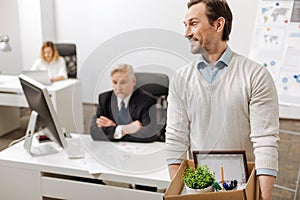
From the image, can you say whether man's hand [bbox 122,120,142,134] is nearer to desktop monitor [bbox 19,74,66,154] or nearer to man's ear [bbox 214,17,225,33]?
desktop monitor [bbox 19,74,66,154]

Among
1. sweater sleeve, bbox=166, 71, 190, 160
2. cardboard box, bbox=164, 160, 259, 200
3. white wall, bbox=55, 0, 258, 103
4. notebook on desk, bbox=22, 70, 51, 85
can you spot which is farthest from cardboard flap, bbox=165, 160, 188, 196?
white wall, bbox=55, 0, 258, 103

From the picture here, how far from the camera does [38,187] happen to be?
6.22 feet

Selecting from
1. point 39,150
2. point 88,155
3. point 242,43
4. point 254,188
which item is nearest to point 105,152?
point 88,155

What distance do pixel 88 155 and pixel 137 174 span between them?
1.25 ft

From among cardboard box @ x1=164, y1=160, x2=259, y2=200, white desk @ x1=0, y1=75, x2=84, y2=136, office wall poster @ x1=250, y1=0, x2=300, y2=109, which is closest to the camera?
cardboard box @ x1=164, y1=160, x2=259, y2=200

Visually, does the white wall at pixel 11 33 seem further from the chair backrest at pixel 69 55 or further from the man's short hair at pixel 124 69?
the man's short hair at pixel 124 69

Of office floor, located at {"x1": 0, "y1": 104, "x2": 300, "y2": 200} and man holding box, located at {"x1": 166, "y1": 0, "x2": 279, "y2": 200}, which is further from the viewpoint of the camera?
office floor, located at {"x1": 0, "y1": 104, "x2": 300, "y2": 200}

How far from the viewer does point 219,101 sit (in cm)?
133

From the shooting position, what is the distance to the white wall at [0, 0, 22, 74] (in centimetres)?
501

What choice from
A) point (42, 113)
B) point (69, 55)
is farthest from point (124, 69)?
point (69, 55)

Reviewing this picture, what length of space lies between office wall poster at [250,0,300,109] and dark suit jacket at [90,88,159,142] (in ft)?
3.58

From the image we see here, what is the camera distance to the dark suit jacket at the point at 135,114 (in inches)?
78.1

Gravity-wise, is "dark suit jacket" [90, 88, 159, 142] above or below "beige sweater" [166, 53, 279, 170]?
below

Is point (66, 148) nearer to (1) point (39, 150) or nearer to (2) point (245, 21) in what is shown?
(1) point (39, 150)
